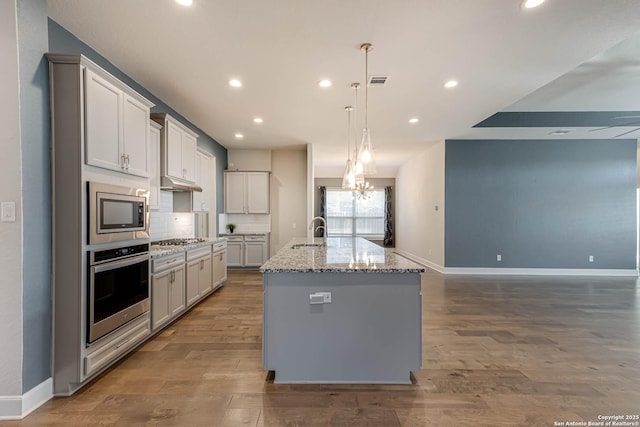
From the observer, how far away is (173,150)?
3727 millimetres

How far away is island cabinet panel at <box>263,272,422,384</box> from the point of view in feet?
6.96

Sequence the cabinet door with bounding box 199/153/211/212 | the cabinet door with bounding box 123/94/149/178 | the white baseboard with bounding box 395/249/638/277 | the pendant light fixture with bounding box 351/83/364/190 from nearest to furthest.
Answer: the cabinet door with bounding box 123/94/149/178
the pendant light fixture with bounding box 351/83/364/190
the cabinet door with bounding box 199/153/211/212
the white baseboard with bounding box 395/249/638/277

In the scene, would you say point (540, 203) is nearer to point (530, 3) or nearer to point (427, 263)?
point (427, 263)

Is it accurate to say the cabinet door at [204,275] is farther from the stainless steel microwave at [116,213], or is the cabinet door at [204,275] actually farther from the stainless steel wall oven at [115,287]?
the stainless steel microwave at [116,213]

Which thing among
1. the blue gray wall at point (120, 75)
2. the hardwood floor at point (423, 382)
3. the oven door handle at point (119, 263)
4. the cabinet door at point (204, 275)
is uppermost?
the blue gray wall at point (120, 75)

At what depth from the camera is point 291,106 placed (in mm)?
4164

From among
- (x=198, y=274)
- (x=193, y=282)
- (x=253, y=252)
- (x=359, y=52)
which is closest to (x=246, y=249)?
(x=253, y=252)

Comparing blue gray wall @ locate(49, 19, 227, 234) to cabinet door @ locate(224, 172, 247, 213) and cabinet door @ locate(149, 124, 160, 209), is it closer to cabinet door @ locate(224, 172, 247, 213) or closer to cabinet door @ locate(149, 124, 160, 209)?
Answer: cabinet door @ locate(224, 172, 247, 213)

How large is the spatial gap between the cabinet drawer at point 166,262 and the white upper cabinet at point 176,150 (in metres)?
1.06

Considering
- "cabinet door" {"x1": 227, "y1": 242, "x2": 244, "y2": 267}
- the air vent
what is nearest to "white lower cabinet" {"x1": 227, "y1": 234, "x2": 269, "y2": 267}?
"cabinet door" {"x1": 227, "y1": 242, "x2": 244, "y2": 267}

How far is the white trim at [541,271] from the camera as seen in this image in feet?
19.2

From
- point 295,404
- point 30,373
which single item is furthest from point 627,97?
point 30,373

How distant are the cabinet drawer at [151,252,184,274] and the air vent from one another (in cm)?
301

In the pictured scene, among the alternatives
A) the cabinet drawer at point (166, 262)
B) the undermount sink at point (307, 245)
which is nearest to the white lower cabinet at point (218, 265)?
the cabinet drawer at point (166, 262)
